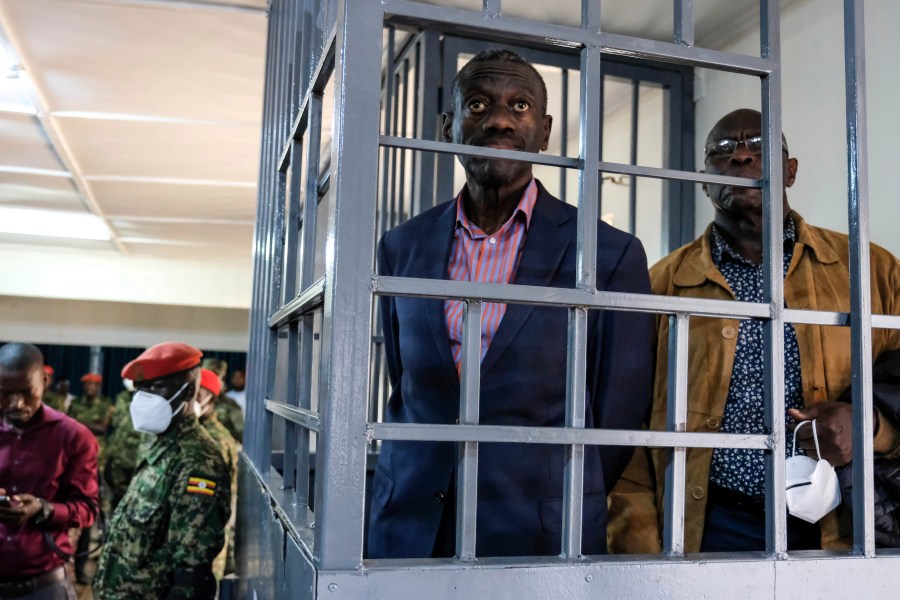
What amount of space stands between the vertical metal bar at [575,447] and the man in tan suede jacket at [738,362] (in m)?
0.57

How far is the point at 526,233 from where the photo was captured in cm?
151

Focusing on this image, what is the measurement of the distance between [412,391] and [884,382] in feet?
2.66

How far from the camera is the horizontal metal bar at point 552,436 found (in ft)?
3.37

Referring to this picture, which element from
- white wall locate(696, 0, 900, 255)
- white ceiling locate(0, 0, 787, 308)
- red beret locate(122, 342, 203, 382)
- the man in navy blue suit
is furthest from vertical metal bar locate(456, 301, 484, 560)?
red beret locate(122, 342, 203, 382)

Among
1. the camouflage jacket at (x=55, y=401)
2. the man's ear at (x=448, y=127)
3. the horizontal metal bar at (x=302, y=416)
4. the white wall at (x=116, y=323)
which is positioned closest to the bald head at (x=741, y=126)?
the man's ear at (x=448, y=127)

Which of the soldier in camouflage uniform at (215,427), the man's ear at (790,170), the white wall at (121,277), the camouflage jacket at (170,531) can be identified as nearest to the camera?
the man's ear at (790,170)

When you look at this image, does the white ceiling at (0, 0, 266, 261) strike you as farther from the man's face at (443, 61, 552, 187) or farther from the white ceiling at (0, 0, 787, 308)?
the man's face at (443, 61, 552, 187)

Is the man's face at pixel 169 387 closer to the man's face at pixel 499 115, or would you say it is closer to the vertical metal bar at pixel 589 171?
the man's face at pixel 499 115

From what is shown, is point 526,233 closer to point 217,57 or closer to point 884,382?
point 884,382

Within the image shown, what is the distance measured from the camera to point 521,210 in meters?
1.53

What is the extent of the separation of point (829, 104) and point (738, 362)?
146 centimetres

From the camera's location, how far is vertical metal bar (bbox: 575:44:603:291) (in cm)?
113

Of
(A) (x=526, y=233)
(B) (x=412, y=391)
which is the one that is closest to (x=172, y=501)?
(B) (x=412, y=391)

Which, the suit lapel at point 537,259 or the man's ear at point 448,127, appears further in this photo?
the man's ear at point 448,127
